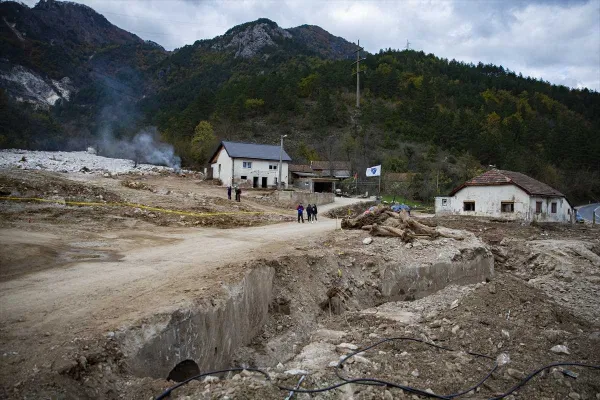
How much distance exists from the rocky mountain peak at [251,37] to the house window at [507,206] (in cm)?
11258

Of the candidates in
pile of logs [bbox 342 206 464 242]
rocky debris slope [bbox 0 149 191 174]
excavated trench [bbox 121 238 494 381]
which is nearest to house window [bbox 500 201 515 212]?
excavated trench [bbox 121 238 494 381]

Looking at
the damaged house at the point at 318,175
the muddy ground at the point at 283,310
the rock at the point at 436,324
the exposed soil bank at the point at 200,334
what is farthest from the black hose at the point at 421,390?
the damaged house at the point at 318,175

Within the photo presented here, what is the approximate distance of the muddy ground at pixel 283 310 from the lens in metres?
4.83

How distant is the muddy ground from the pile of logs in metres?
0.67

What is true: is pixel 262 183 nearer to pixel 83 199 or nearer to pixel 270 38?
pixel 83 199

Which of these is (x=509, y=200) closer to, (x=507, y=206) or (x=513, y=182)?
(x=507, y=206)

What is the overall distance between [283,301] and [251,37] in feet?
469

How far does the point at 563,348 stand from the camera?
23.7ft

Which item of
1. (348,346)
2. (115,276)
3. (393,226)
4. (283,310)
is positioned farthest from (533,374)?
(393,226)

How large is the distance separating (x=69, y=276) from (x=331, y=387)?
616 cm

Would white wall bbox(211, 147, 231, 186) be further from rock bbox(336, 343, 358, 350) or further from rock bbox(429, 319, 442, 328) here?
rock bbox(336, 343, 358, 350)

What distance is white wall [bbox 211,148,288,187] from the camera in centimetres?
3916

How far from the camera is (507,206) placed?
2722 centimetres

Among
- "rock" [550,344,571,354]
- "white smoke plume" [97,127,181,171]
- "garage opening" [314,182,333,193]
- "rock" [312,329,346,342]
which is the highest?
"white smoke plume" [97,127,181,171]
